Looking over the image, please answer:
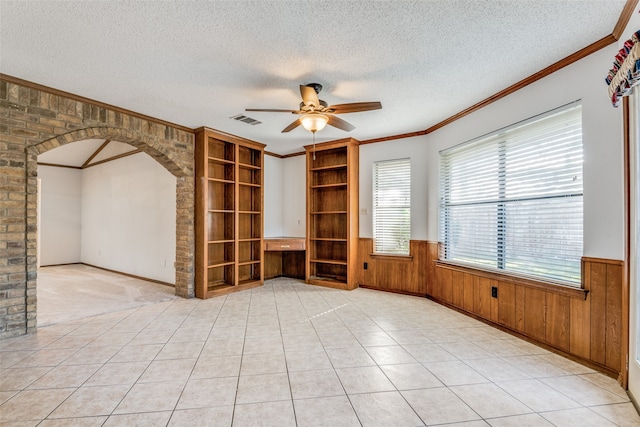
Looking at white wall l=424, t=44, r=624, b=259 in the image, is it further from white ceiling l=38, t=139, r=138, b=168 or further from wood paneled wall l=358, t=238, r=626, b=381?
white ceiling l=38, t=139, r=138, b=168

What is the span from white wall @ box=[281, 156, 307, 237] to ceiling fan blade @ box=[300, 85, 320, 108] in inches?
125

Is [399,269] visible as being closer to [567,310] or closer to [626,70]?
[567,310]

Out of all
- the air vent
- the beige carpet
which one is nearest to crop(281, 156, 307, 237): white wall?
the air vent

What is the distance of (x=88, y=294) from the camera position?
4.84 meters

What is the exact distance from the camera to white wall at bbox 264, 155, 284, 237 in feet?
20.3

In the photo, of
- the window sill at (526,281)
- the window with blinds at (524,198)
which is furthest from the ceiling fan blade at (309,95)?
the window sill at (526,281)

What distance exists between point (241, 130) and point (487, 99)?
3495 mm

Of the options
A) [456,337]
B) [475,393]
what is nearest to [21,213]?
[475,393]

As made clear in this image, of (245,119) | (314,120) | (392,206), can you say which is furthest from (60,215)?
(392,206)

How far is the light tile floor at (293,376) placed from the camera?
1.87 meters

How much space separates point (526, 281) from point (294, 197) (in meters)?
4.39

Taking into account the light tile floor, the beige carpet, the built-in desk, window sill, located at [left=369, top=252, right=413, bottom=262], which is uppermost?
window sill, located at [left=369, top=252, right=413, bottom=262]

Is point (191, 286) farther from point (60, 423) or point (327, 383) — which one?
point (327, 383)

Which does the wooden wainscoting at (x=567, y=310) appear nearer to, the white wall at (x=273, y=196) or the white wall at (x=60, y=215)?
the white wall at (x=273, y=196)
